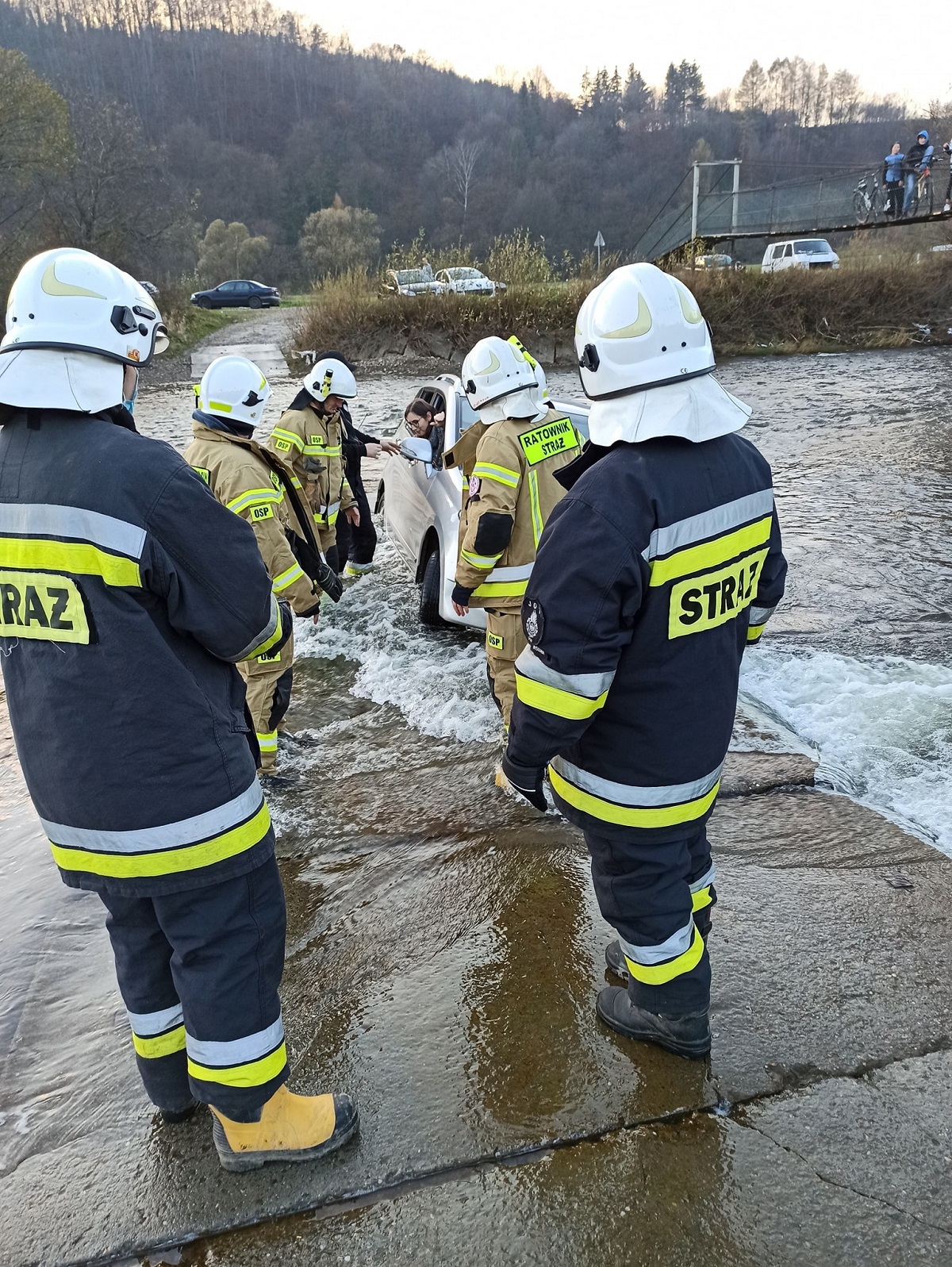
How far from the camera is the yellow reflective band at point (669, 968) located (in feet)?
7.38

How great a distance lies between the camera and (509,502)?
3695 millimetres

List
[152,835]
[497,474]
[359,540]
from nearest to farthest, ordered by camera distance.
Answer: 1. [152,835]
2. [497,474]
3. [359,540]

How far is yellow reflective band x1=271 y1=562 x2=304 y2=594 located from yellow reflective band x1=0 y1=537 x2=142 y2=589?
7.08ft

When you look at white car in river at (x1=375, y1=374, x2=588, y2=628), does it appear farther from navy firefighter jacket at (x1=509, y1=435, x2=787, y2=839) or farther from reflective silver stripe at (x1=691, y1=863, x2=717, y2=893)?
navy firefighter jacket at (x1=509, y1=435, x2=787, y2=839)

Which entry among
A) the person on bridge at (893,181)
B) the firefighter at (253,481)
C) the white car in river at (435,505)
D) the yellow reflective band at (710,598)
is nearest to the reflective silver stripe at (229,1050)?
the yellow reflective band at (710,598)

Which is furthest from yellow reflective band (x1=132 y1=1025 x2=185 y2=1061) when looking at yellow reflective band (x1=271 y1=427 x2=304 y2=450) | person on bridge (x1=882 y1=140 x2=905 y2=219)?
person on bridge (x1=882 y1=140 x2=905 y2=219)

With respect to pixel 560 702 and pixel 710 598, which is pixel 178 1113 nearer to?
pixel 560 702

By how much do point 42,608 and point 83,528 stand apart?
0.66 feet

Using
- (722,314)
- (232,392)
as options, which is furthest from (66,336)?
(722,314)

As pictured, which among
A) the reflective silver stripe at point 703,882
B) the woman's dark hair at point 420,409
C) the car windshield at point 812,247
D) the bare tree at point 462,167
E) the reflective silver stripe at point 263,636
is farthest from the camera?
the bare tree at point 462,167

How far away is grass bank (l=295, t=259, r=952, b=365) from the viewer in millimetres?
21422

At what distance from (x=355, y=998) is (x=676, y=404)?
2.01m

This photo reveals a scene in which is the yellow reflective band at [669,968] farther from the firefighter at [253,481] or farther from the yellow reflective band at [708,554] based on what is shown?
the firefighter at [253,481]

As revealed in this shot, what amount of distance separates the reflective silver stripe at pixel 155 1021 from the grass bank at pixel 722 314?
2044cm
